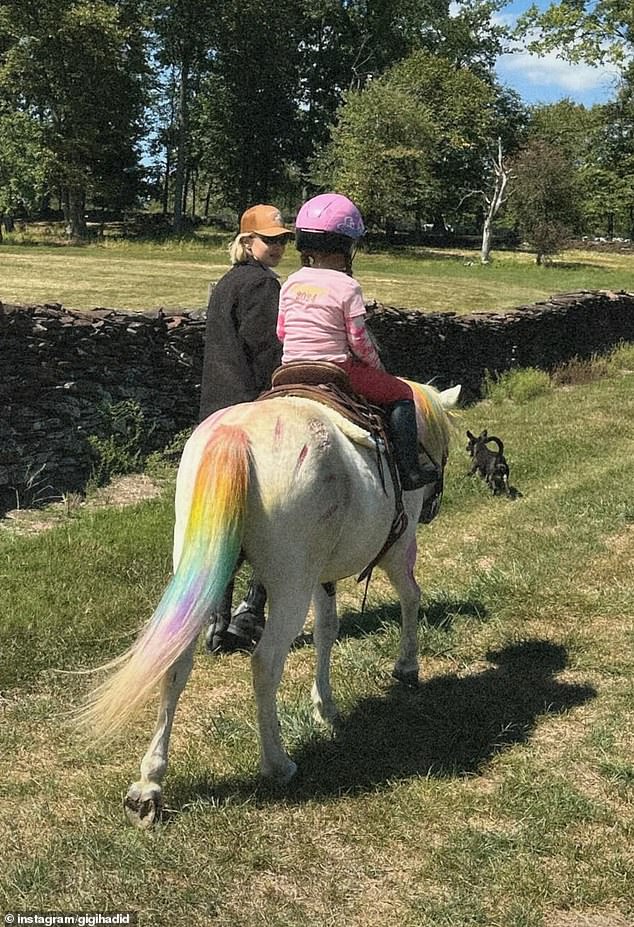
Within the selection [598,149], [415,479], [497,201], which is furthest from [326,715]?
[598,149]

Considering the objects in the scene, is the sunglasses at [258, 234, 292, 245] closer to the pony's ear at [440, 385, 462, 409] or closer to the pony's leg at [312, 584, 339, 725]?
the pony's ear at [440, 385, 462, 409]

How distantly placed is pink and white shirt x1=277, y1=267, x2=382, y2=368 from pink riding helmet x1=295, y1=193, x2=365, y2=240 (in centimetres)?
18

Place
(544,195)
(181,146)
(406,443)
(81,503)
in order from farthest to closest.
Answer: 1. (181,146)
2. (544,195)
3. (81,503)
4. (406,443)

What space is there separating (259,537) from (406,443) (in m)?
0.97

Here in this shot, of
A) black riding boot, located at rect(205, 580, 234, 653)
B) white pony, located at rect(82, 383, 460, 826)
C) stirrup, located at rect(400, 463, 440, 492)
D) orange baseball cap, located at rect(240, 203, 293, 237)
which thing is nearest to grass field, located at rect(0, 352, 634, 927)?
black riding boot, located at rect(205, 580, 234, 653)

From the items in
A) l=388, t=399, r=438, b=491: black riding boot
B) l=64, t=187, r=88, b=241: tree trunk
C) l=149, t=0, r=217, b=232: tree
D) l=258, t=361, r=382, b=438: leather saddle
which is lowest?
l=388, t=399, r=438, b=491: black riding boot

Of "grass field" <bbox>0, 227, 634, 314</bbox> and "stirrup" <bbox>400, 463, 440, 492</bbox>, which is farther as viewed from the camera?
"grass field" <bbox>0, 227, 634, 314</bbox>

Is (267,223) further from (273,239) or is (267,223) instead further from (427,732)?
(427,732)

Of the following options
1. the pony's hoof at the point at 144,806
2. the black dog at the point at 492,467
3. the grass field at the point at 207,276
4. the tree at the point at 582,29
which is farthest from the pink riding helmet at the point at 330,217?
the tree at the point at 582,29

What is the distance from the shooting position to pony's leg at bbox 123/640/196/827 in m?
3.00

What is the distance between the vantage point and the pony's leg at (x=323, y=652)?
3834mm

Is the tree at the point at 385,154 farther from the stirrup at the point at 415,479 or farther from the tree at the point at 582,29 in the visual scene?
the stirrup at the point at 415,479

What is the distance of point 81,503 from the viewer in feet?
24.7

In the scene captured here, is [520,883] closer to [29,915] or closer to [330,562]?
[330,562]
